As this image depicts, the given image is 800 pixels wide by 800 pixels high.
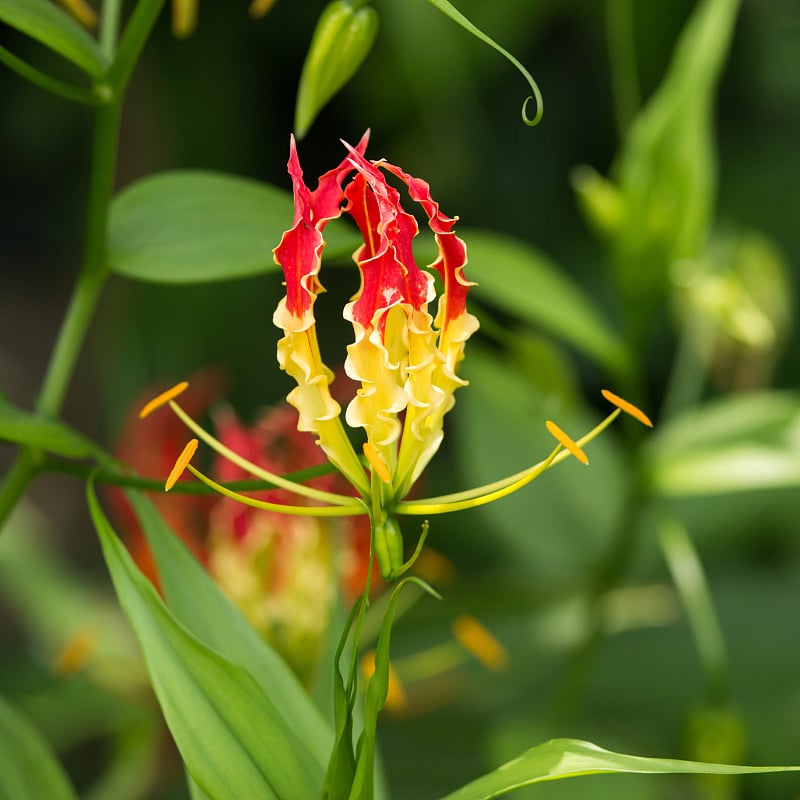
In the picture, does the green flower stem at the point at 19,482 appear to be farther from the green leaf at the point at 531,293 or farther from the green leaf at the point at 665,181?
the green leaf at the point at 665,181

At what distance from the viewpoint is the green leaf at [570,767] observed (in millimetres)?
420

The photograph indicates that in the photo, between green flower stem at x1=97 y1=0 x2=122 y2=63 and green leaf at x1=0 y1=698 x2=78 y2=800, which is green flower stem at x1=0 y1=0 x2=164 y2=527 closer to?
green flower stem at x1=97 y1=0 x2=122 y2=63

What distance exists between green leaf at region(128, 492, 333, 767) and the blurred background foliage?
0.22 metres

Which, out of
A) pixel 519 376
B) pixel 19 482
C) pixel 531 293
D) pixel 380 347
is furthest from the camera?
pixel 519 376

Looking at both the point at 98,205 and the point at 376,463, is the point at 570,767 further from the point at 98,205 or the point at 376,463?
the point at 98,205

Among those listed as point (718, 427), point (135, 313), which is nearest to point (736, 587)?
point (718, 427)

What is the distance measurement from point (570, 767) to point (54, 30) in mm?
376

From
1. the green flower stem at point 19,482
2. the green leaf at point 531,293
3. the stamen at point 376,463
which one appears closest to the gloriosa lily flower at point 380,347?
the stamen at point 376,463

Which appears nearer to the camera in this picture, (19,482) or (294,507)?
(294,507)

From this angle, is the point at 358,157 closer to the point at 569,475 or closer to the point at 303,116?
the point at 303,116

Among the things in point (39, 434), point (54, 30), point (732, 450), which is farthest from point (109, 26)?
point (732, 450)

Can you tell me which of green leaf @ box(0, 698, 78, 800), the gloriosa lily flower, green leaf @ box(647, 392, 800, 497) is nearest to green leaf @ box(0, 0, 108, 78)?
the gloriosa lily flower

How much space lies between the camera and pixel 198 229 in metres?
0.60

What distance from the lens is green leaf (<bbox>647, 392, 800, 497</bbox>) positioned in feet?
2.67
